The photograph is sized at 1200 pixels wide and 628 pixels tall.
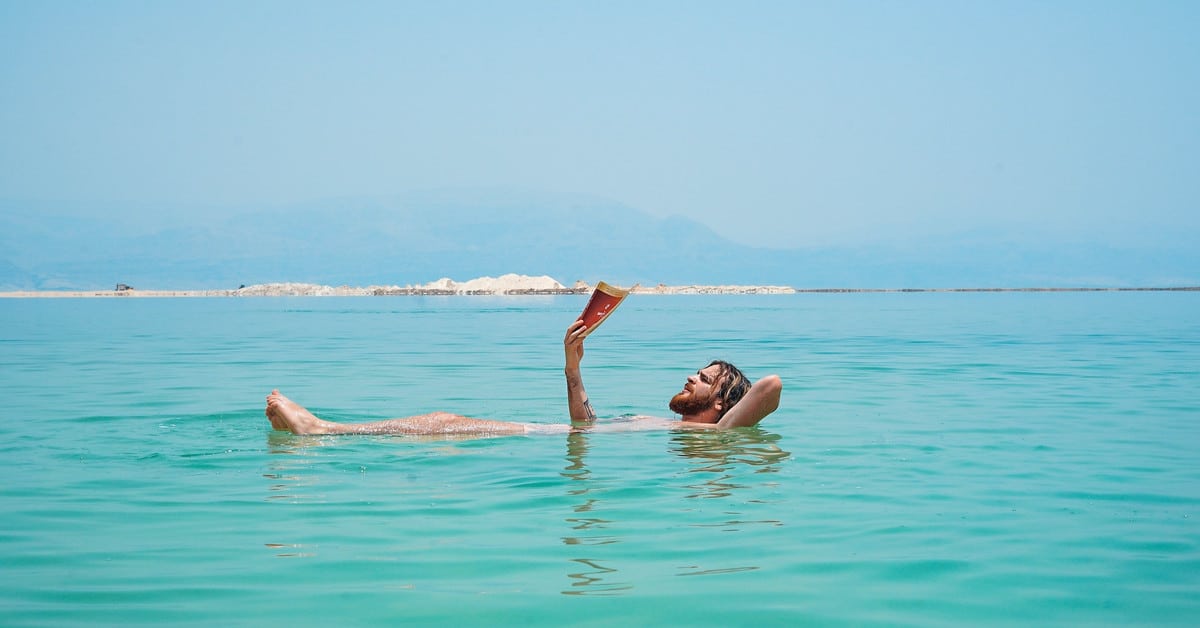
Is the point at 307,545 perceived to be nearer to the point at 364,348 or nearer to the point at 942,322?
Answer: the point at 364,348

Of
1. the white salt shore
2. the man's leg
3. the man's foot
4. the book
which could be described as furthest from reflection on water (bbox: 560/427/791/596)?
the white salt shore

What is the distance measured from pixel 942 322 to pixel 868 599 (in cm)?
3682

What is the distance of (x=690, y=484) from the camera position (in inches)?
328

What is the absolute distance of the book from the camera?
942 centimetres

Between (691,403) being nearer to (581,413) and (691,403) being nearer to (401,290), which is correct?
(581,413)

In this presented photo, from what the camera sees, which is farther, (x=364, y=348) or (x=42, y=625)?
(x=364, y=348)

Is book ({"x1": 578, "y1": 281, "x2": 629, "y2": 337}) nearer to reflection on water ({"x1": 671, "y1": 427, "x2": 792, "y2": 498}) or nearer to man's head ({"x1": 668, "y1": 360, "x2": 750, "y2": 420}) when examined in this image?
reflection on water ({"x1": 671, "y1": 427, "x2": 792, "y2": 498})

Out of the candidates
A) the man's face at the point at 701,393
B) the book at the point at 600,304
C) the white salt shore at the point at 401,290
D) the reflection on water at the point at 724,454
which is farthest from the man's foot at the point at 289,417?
the white salt shore at the point at 401,290

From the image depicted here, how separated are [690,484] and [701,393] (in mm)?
2508

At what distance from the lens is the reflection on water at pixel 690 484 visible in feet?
19.1

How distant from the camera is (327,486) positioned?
819 centimetres

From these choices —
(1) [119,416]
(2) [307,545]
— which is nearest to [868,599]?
(2) [307,545]

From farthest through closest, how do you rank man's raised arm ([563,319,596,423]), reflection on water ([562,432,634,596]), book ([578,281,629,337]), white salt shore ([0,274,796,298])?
white salt shore ([0,274,796,298]) → man's raised arm ([563,319,596,423]) → book ([578,281,629,337]) → reflection on water ([562,432,634,596])

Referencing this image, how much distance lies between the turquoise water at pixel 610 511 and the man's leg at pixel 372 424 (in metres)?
0.14
